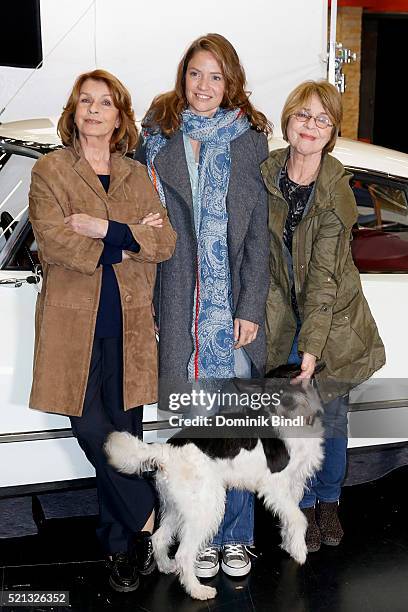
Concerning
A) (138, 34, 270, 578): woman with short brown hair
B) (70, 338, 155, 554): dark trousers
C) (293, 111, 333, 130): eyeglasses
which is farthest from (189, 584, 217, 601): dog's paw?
(293, 111, 333, 130): eyeglasses

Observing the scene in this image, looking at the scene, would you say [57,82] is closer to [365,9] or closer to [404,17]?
[365,9]

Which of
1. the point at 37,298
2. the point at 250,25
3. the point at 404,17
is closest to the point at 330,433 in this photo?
the point at 37,298

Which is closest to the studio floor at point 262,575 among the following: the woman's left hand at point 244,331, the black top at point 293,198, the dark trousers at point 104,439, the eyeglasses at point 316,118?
the dark trousers at point 104,439

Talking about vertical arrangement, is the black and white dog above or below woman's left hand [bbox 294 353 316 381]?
below

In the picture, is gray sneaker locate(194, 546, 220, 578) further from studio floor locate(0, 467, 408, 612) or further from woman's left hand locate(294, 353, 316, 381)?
woman's left hand locate(294, 353, 316, 381)

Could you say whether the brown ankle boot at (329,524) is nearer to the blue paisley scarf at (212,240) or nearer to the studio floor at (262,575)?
the studio floor at (262,575)

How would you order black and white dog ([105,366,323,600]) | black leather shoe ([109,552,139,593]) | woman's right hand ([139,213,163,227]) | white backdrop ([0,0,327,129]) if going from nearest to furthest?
woman's right hand ([139,213,163,227])
black and white dog ([105,366,323,600])
black leather shoe ([109,552,139,593])
white backdrop ([0,0,327,129])

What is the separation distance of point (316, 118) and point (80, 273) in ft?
2.79

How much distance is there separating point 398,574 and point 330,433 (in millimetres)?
522

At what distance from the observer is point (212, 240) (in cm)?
240

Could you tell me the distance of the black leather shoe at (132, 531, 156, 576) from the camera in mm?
2600

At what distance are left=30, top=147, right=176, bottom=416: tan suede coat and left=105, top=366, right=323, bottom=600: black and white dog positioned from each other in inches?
7.7

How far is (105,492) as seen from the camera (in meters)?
2.48

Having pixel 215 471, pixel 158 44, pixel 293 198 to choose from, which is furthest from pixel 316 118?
pixel 215 471
